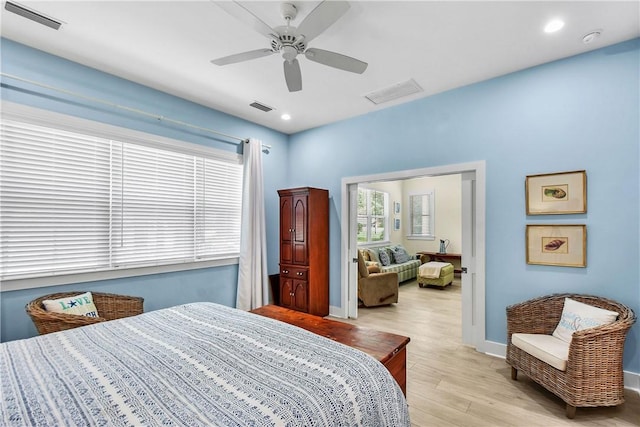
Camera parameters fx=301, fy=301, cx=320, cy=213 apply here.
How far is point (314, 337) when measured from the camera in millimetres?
1704

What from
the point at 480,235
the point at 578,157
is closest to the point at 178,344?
the point at 480,235

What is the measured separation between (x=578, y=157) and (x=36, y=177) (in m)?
4.75

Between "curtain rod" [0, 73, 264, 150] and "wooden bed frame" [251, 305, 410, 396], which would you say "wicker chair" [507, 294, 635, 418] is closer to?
"wooden bed frame" [251, 305, 410, 396]

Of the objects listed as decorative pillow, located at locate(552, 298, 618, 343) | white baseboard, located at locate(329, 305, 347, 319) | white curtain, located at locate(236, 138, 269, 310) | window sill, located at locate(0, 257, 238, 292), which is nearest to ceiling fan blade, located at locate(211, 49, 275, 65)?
white curtain, located at locate(236, 138, 269, 310)

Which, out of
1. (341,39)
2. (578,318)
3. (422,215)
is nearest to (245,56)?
(341,39)

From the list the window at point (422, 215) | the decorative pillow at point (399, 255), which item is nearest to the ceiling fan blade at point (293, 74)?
the decorative pillow at point (399, 255)

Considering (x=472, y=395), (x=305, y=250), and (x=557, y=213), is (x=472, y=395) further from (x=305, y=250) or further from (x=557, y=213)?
(x=305, y=250)

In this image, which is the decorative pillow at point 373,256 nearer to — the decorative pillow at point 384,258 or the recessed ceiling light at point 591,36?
the decorative pillow at point 384,258

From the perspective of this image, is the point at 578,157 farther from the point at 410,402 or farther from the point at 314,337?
the point at 314,337

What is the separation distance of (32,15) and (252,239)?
2918mm

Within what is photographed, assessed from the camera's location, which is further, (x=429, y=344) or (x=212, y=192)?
(x=212, y=192)

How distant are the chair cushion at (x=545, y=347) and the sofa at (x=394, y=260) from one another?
139 inches

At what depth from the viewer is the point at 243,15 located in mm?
1747

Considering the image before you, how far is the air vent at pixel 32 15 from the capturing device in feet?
6.87
